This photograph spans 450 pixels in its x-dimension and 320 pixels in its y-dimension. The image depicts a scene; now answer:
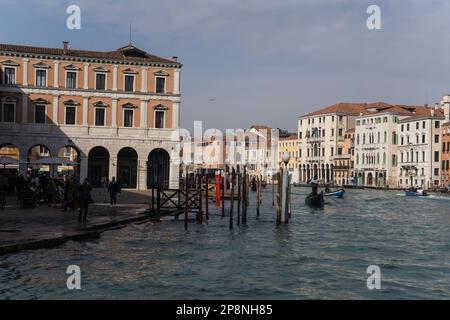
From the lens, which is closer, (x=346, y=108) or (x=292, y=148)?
(x=346, y=108)

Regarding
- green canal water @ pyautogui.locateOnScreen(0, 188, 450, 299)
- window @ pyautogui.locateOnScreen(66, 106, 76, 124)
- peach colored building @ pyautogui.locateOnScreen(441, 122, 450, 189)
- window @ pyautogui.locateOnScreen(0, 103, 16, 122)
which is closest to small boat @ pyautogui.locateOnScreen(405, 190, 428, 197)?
peach colored building @ pyautogui.locateOnScreen(441, 122, 450, 189)

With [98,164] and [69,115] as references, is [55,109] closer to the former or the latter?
[69,115]

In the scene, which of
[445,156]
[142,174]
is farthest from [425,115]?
[142,174]

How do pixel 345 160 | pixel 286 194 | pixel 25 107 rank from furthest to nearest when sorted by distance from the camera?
pixel 345 160 < pixel 25 107 < pixel 286 194

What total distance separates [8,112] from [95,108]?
542 cm

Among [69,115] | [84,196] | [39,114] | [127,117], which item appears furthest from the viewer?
[127,117]

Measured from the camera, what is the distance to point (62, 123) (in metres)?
40.5

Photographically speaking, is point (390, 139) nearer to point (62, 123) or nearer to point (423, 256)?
point (62, 123)

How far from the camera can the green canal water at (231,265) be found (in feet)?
36.7

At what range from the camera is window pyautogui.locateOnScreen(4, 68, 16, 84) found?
39.6 meters

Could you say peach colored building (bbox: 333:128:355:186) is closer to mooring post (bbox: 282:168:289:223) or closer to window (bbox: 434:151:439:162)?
Result: window (bbox: 434:151:439:162)

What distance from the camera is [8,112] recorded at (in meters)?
39.5

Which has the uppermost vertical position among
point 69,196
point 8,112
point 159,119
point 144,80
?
point 144,80

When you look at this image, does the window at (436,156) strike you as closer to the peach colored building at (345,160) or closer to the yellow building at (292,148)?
the peach colored building at (345,160)
